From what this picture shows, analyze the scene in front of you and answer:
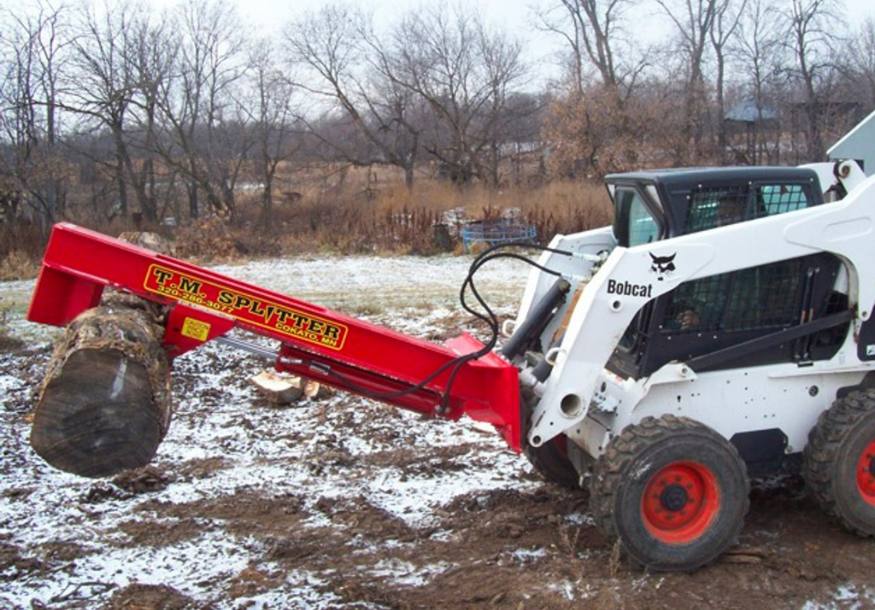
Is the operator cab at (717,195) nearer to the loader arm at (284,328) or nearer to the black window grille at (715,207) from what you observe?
the black window grille at (715,207)

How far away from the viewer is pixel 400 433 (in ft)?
21.8

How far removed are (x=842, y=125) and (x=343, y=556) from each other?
2957 cm

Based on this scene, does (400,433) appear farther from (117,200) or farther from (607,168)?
(607,168)

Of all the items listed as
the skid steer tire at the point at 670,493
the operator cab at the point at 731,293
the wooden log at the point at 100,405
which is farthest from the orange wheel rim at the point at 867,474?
the wooden log at the point at 100,405

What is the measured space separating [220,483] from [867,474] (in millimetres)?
3862

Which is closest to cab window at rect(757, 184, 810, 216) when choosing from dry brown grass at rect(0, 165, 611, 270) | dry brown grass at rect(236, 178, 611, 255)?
dry brown grass at rect(0, 165, 611, 270)

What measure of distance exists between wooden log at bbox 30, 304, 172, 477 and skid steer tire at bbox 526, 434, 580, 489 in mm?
2349

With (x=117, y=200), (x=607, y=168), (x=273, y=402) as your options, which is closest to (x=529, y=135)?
(x=607, y=168)

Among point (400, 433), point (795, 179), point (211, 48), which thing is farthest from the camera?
point (211, 48)

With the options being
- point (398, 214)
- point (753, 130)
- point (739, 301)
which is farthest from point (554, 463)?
point (753, 130)

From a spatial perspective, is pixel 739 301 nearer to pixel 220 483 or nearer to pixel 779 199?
pixel 779 199

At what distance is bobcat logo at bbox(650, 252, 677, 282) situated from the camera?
4.14 meters

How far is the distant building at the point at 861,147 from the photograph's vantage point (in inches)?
219

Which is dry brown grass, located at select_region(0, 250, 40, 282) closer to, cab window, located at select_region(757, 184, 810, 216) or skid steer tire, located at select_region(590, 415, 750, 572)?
skid steer tire, located at select_region(590, 415, 750, 572)
